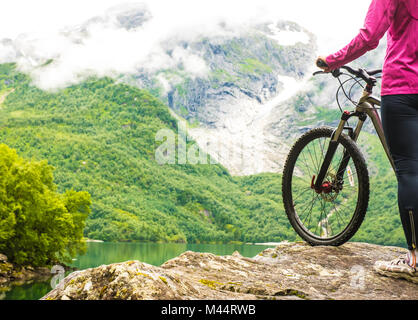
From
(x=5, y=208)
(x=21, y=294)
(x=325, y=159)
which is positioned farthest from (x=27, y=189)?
(x=325, y=159)

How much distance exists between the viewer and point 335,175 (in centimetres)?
512

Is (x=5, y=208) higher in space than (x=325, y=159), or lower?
lower

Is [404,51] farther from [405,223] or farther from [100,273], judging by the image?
[100,273]

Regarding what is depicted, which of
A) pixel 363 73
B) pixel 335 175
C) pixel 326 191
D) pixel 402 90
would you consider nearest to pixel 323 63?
pixel 363 73

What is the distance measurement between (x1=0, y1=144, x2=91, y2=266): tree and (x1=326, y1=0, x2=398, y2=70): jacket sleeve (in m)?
35.1

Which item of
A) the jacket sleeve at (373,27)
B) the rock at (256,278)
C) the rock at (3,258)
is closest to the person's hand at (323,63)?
the jacket sleeve at (373,27)

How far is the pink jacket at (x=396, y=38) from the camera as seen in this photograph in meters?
3.64

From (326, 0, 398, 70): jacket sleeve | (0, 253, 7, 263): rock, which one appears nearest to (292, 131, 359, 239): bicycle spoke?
(326, 0, 398, 70): jacket sleeve

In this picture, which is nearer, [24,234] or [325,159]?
[325,159]

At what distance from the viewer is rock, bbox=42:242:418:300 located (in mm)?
2600

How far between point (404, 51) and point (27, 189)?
3729 cm

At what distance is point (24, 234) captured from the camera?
124 ft

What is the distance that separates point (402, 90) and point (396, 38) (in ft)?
1.73
